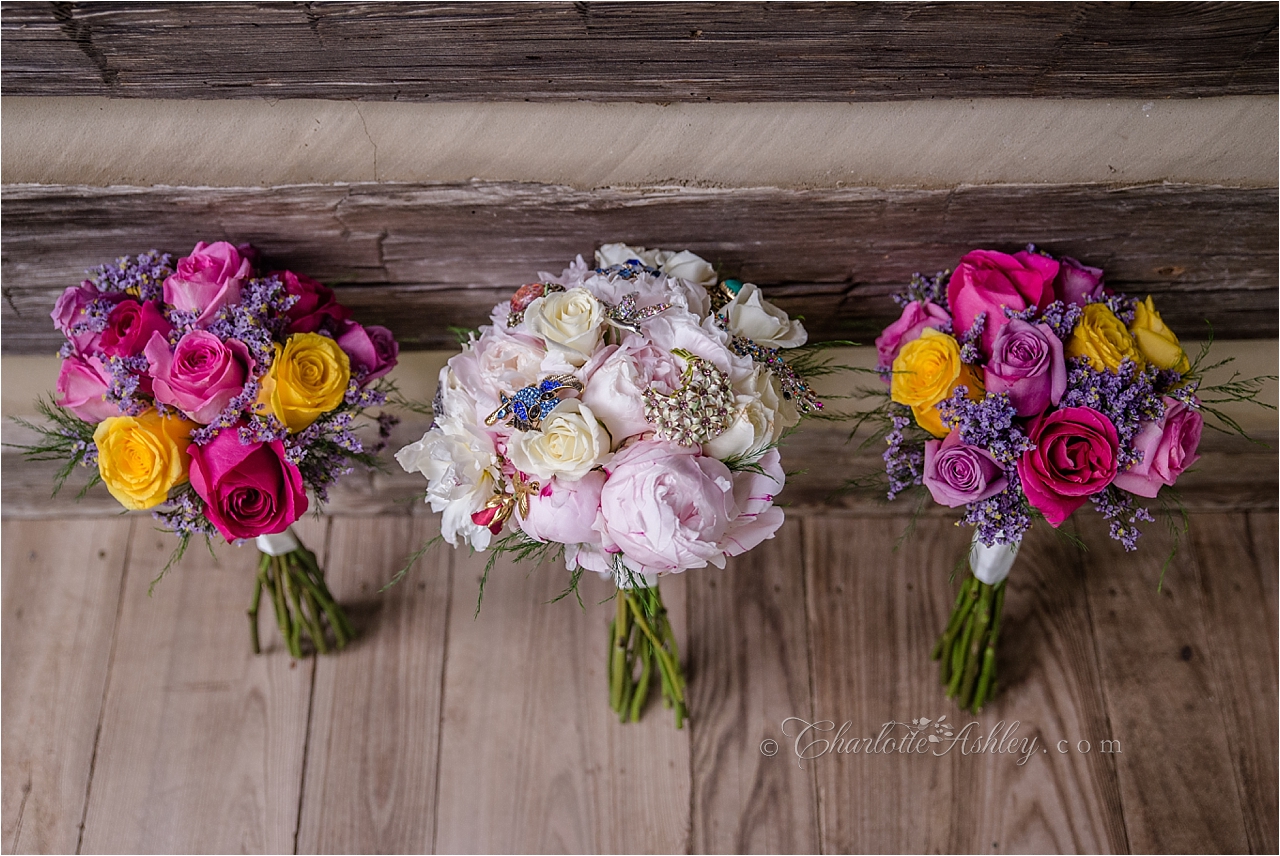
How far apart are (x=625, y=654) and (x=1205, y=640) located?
1025 mm

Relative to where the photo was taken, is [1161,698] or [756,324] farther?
[1161,698]

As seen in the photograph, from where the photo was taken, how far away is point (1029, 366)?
3.67 feet

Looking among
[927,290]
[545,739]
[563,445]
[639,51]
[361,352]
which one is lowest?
[545,739]

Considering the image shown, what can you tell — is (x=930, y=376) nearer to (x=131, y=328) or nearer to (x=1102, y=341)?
(x=1102, y=341)

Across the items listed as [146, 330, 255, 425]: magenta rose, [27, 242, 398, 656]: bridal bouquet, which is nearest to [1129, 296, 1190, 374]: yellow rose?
[27, 242, 398, 656]: bridal bouquet

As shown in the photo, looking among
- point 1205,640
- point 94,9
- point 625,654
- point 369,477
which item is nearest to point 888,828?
point 625,654

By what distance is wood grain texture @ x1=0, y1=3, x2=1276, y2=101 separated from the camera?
1055 mm

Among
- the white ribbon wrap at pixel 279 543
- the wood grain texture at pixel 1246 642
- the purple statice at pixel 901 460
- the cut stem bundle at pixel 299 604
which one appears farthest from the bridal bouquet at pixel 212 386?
the wood grain texture at pixel 1246 642

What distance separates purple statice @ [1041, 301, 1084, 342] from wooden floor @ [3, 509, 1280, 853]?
0.66 m

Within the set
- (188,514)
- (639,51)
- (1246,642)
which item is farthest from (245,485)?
(1246,642)

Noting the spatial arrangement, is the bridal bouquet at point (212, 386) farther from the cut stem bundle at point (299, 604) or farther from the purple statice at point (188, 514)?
the cut stem bundle at point (299, 604)

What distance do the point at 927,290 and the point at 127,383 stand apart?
1.05m

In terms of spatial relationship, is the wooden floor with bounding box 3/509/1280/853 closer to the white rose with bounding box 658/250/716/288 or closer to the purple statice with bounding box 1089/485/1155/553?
A: the purple statice with bounding box 1089/485/1155/553

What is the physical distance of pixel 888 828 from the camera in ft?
4.95
